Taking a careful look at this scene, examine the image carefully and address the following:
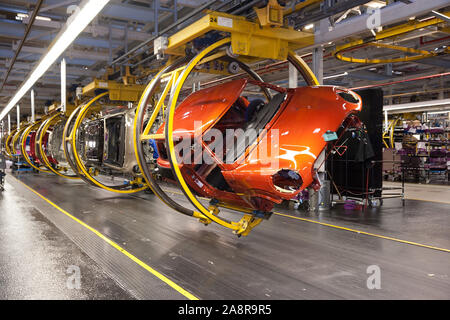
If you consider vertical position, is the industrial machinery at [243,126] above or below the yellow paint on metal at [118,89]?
below

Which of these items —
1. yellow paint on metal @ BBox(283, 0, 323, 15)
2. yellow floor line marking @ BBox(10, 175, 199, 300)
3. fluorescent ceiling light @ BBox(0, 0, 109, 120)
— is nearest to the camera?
yellow floor line marking @ BBox(10, 175, 199, 300)

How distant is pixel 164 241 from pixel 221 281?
5.60ft

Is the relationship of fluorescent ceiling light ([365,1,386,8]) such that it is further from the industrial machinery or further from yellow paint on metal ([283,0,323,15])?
the industrial machinery

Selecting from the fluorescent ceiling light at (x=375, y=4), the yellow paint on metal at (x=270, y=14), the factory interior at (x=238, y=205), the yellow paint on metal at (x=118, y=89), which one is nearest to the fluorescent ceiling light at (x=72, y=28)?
the factory interior at (x=238, y=205)

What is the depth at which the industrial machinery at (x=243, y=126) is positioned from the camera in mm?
3836

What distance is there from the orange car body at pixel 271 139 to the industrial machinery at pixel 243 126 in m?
0.01

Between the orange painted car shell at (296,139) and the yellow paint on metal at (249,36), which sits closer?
the orange painted car shell at (296,139)

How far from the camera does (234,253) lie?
440cm

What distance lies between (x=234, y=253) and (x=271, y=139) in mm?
1486

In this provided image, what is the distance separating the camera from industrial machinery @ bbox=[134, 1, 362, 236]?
3.84m

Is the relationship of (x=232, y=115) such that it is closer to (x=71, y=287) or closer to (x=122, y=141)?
(x=71, y=287)

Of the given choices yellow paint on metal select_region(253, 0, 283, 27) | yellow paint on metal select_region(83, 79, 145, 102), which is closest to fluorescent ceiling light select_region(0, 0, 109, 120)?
yellow paint on metal select_region(83, 79, 145, 102)

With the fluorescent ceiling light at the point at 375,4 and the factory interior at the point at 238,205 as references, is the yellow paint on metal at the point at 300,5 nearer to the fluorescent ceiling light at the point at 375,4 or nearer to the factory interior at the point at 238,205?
the factory interior at the point at 238,205

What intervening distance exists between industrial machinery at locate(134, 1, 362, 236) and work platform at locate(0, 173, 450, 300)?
1.89 ft
